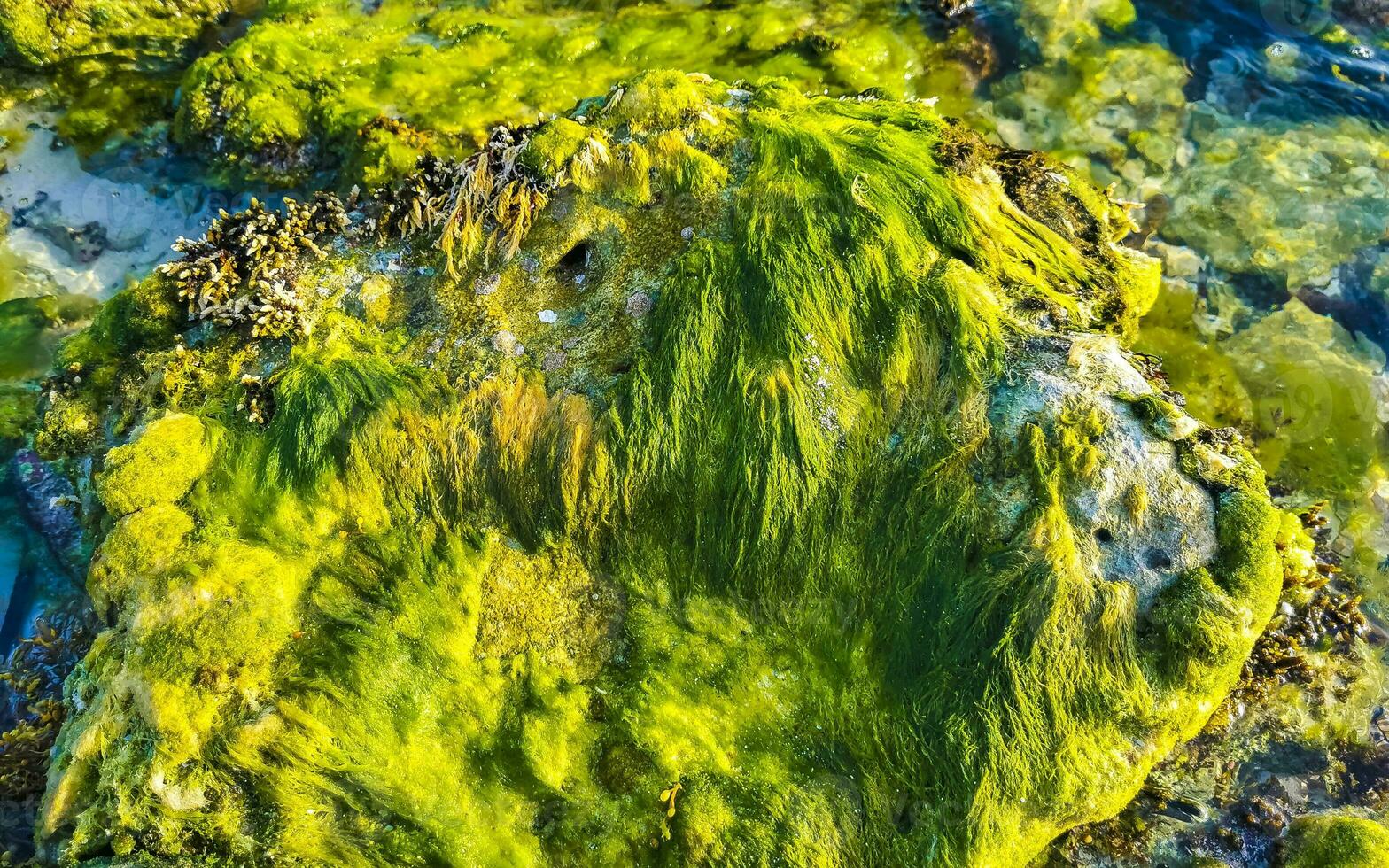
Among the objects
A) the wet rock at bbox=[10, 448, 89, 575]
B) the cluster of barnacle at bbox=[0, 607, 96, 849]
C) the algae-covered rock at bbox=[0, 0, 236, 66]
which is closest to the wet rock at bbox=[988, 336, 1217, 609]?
the cluster of barnacle at bbox=[0, 607, 96, 849]

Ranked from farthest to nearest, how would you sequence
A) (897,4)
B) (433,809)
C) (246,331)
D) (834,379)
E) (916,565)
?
(897,4) → (246,331) → (834,379) → (916,565) → (433,809)

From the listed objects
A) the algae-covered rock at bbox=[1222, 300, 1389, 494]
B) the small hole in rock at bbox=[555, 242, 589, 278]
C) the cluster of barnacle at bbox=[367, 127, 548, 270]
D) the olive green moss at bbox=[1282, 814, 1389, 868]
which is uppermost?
the cluster of barnacle at bbox=[367, 127, 548, 270]

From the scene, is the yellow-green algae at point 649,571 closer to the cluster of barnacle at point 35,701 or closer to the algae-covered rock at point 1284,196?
the cluster of barnacle at point 35,701

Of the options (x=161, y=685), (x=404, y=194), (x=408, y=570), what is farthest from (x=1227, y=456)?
(x=161, y=685)

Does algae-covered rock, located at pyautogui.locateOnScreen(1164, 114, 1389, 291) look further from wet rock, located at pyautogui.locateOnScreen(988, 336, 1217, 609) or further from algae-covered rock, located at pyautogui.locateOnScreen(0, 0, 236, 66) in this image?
algae-covered rock, located at pyautogui.locateOnScreen(0, 0, 236, 66)

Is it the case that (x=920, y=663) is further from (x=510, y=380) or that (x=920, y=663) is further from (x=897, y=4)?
(x=897, y=4)

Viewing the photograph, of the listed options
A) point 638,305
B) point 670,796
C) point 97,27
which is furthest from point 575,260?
point 97,27

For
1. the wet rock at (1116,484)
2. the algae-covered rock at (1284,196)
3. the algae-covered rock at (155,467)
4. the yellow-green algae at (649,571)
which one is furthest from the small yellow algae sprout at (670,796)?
the algae-covered rock at (1284,196)
